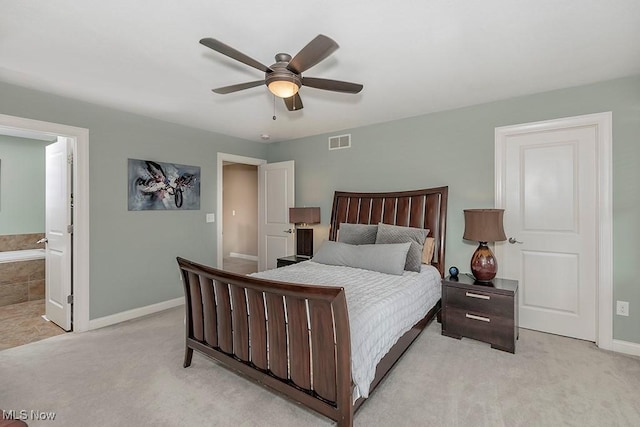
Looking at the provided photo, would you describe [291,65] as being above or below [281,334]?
above

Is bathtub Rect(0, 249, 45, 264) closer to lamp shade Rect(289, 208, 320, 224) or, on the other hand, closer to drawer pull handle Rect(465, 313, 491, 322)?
lamp shade Rect(289, 208, 320, 224)

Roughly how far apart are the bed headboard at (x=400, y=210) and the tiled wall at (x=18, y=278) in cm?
432

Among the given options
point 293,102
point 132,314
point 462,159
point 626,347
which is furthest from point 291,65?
point 626,347

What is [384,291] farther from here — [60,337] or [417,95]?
[60,337]

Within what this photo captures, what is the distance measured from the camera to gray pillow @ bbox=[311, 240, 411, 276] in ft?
9.71

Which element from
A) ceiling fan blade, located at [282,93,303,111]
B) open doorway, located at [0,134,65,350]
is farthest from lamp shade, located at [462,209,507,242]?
open doorway, located at [0,134,65,350]

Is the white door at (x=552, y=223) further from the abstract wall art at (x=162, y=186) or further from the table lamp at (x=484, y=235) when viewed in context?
the abstract wall art at (x=162, y=186)

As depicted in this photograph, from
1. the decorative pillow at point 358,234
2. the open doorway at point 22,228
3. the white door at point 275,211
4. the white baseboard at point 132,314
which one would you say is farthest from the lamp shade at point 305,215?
the open doorway at point 22,228

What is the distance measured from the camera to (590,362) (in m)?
2.49

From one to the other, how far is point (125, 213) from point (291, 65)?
9.50 ft

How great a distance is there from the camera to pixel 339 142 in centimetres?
448

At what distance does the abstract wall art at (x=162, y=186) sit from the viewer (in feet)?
11.9

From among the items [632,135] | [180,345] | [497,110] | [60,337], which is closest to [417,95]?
[497,110]

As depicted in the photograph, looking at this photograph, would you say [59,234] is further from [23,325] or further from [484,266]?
[484,266]
